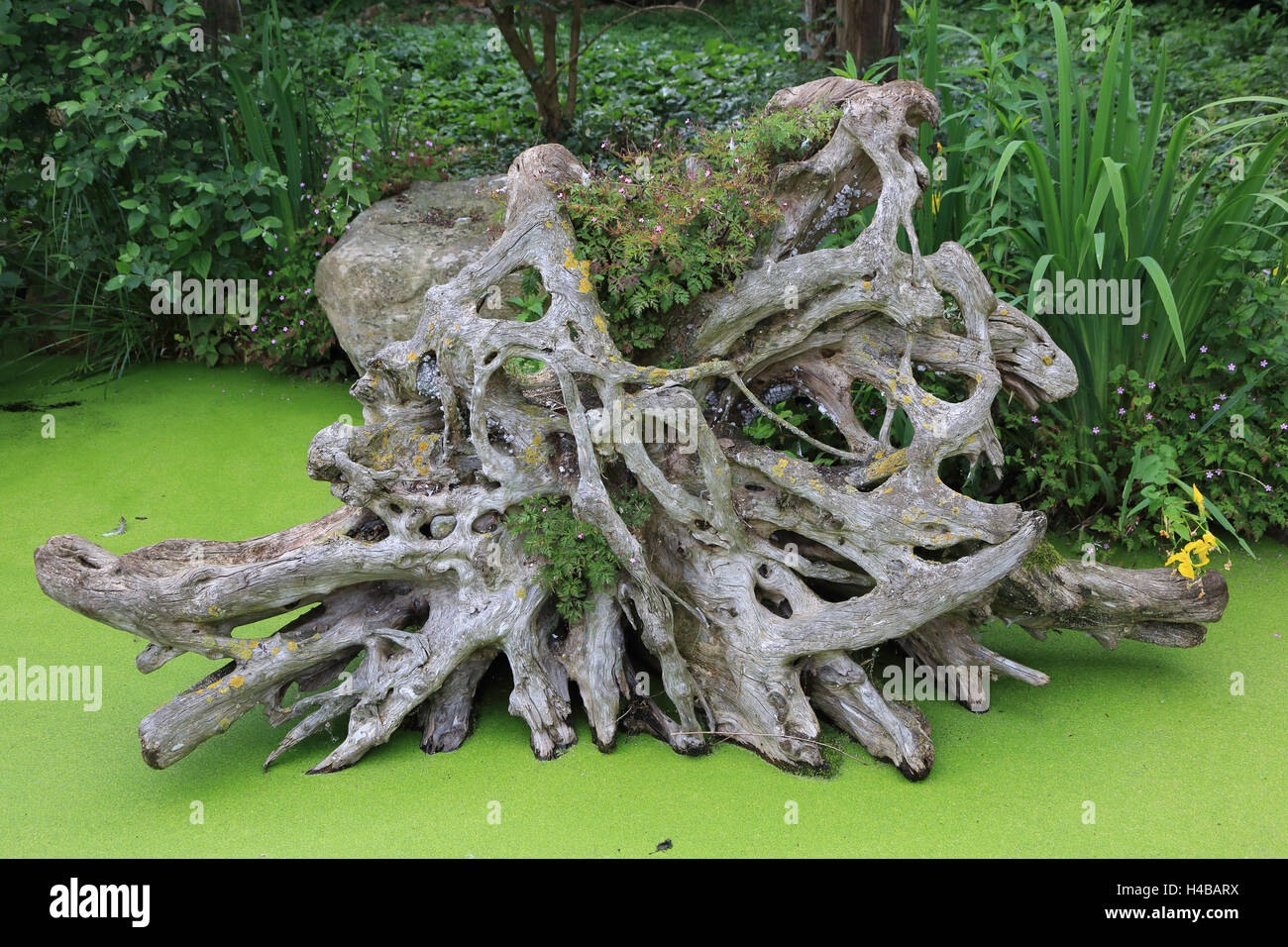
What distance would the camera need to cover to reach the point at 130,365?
6098mm

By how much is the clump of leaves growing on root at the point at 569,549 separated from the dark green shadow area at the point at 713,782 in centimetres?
45

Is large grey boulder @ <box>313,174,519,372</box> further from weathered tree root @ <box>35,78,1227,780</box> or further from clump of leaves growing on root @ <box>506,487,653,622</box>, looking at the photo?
clump of leaves growing on root @ <box>506,487,653,622</box>

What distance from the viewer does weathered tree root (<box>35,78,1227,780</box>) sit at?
3.38 meters

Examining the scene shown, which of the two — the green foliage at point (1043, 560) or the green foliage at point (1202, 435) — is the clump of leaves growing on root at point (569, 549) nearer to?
the green foliage at point (1043, 560)

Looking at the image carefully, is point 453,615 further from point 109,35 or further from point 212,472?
point 109,35

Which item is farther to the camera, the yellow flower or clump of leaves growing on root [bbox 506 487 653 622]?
the yellow flower

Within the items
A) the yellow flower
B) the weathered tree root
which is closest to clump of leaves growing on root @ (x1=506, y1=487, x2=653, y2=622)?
the weathered tree root

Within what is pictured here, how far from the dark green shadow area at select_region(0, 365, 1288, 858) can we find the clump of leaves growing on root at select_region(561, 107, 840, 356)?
1.35 meters

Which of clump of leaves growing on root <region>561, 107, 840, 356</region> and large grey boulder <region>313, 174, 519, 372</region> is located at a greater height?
large grey boulder <region>313, 174, 519, 372</region>

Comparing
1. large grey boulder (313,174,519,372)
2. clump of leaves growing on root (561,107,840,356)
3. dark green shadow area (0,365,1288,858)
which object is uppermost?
large grey boulder (313,174,519,372)

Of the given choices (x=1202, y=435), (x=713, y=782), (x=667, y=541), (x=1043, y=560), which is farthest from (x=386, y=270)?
(x=1202, y=435)

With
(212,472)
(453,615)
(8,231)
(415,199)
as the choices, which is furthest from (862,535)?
(8,231)

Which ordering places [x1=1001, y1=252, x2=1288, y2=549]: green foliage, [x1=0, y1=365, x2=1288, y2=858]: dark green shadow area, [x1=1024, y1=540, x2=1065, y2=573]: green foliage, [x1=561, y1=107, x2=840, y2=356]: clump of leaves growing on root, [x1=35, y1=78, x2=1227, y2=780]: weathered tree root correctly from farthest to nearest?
[x1=1001, y1=252, x2=1288, y2=549]: green foliage → [x1=1024, y1=540, x2=1065, y2=573]: green foliage → [x1=561, y1=107, x2=840, y2=356]: clump of leaves growing on root → [x1=35, y1=78, x2=1227, y2=780]: weathered tree root → [x1=0, y1=365, x2=1288, y2=858]: dark green shadow area

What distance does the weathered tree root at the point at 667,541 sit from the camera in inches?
133
